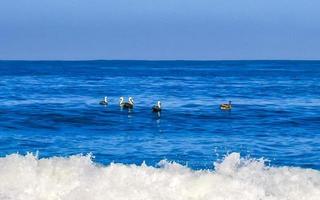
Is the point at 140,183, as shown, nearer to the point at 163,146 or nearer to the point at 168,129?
the point at 163,146

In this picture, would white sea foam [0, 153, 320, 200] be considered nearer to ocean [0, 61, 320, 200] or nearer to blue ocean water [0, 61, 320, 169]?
ocean [0, 61, 320, 200]

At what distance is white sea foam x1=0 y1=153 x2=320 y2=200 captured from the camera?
1525 cm

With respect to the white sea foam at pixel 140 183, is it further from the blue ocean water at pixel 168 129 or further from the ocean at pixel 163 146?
the blue ocean water at pixel 168 129

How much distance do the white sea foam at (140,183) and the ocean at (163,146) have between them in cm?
2

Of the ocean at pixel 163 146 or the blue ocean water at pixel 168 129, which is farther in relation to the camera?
the blue ocean water at pixel 168 129

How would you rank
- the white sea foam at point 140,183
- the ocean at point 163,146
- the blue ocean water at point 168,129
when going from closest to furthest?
the white sea foam at point 140,183, the ocean at point 163,146, the blue ocean water at point 168,129

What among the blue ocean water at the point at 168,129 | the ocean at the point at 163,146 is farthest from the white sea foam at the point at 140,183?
the blue ocean water at the point at 168,129

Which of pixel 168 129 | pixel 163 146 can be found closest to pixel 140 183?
pixel 163 146

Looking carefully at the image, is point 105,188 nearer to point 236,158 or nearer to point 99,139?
point 236,158

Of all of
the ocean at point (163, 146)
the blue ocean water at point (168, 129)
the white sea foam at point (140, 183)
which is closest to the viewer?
the white sea foam at point (140, 183)

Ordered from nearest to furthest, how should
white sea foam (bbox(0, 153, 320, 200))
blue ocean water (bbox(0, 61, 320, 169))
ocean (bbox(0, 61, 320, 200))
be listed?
1. white sea foam (bbox(0, 153, 320, 200))
2. ocean (bbox(0, 61, 320, 200))
3. blue ocean water (bbox(0, 61, 320, 169))

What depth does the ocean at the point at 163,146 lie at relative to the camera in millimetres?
15492

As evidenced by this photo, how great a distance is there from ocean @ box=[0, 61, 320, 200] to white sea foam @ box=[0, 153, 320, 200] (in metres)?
Result: 0.02

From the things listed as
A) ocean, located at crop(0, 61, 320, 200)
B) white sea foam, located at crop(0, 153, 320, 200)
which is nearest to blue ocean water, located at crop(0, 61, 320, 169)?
ocean, located at crop(0, 61, 320, 200)
